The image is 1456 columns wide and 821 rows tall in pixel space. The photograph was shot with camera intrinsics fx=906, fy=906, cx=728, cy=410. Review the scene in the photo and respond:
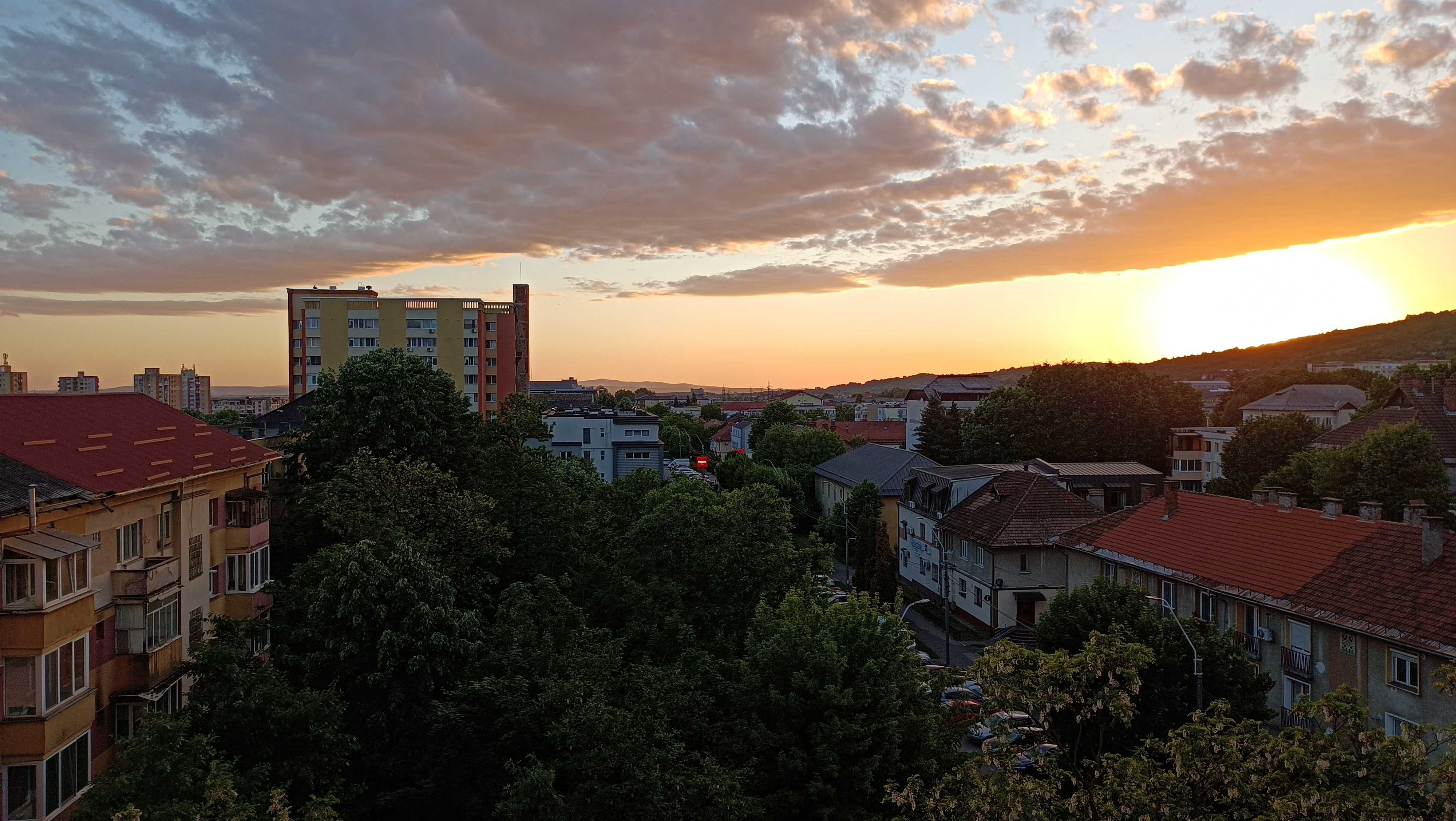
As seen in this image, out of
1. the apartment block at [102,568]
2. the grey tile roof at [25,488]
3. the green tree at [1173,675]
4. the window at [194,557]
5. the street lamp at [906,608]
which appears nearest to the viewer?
the apartment block at [102,568]

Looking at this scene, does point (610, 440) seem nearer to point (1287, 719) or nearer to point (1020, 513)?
point (1020, 513)

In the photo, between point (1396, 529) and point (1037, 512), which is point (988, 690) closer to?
point (1396, 529)

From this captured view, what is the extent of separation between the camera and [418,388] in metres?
43.4

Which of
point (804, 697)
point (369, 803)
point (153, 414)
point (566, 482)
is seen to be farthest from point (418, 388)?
point (804, 697)

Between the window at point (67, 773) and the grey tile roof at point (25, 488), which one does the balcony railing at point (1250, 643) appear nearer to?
the window at point (67, 773)

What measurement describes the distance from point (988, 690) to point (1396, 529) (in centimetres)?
2973

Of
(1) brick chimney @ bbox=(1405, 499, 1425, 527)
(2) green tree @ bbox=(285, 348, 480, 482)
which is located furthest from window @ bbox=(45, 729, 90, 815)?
(1) brick chimney @ bbox=(1405, 499, 1425, 527)

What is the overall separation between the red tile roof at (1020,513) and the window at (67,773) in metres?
42.5

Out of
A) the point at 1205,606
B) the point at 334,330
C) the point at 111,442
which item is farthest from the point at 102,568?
the point at 334,330

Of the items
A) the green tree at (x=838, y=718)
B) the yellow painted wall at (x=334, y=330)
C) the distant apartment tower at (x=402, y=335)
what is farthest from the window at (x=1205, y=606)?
the yellow painted wall at (x=334, y=330)

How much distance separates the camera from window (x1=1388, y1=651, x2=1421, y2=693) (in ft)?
95.0

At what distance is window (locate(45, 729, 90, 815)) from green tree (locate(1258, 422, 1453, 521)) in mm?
57398

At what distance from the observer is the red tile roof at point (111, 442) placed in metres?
22.6

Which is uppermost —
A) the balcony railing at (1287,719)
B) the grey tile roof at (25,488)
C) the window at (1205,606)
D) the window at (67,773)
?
the grey tile roof at (25,488)
